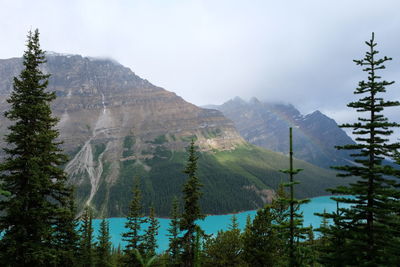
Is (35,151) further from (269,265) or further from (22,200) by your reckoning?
(269,265)

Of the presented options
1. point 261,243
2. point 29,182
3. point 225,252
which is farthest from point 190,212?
point 29,182

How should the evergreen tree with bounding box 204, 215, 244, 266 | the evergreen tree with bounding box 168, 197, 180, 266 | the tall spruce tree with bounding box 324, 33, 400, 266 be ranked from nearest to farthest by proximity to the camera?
the tall spruce tree with bounding box 324, 33, 400, 266
the evergreen tree with bounding box 168, 197, 180, 266
the evergreen tree with bounding box 204, 215, 244, 266

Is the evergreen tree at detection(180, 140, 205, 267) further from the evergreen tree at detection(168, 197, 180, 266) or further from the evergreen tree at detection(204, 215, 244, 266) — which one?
the evergreen tree at detection(204, 215, 244, 266)

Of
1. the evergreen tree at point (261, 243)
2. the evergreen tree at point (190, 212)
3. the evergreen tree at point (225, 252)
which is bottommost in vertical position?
the evergreen tree at point (225, 252)

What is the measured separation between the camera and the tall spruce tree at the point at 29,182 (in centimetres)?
1443

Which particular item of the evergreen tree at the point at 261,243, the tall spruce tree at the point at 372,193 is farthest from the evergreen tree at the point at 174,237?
the tall spruce tree at the point at 372,193

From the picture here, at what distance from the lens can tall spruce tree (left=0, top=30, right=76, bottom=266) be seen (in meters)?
14.4

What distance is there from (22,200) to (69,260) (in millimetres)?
6340

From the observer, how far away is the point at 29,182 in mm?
14969

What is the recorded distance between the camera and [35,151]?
1580 centimetres

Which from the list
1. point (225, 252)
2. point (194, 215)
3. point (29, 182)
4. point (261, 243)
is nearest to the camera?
point (29, 182)

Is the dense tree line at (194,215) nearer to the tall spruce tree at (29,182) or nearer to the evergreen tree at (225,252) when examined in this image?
the tall spruce tree at (29,182)

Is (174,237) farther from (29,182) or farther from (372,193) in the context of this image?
(372,193)

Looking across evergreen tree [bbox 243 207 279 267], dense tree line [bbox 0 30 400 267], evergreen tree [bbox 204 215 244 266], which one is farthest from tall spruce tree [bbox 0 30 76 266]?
evergreen tree [bbox 204 215 244 266]
